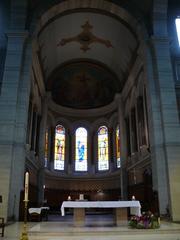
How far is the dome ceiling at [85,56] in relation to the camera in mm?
19625

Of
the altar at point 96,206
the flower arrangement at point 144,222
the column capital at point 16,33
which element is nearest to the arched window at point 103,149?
the column capital at point 16,33

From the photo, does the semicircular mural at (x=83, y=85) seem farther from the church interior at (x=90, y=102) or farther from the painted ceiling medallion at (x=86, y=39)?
the painted ceiling medallion at (x=86, y=39)

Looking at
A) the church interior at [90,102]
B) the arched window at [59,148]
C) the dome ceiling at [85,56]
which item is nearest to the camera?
the church interior at [90,102]

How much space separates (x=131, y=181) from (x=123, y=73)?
9.65 m

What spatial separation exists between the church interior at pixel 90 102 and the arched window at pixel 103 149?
4.1 inches

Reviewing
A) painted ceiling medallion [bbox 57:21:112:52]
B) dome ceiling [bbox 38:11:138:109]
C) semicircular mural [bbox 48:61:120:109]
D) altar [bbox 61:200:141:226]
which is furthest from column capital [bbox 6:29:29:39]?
semicircular mural [bbox 48:61:120:109]

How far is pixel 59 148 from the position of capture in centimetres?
2683

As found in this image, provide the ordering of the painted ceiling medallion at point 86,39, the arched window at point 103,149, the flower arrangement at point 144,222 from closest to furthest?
the flower arrangement at point 144,222, the painted ceiling medallion at point 86,39, the arched window at point 103,149

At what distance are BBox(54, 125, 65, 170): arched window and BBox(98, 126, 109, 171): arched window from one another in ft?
12.6

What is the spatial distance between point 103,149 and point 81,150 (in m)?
2.34

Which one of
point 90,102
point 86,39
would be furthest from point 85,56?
point 90,102

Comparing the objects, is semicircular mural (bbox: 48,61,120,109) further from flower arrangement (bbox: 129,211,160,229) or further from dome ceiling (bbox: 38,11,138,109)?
flower arrangement (bbox: 129,211,160,229)

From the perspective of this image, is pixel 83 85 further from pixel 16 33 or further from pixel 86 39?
pixel 16 33

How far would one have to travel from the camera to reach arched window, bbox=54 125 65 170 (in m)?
26.3
